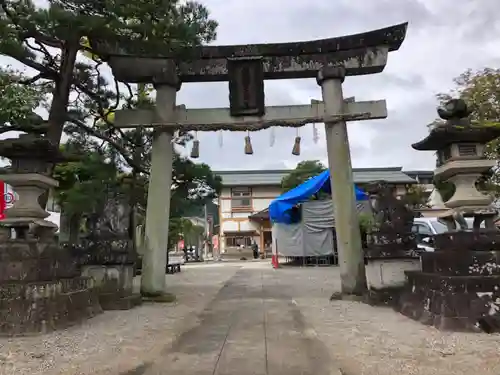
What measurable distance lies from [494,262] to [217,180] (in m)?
7.00

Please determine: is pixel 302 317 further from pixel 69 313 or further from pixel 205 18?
pixel 205 18

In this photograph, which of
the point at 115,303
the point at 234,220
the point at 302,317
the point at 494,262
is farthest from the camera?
the point at 234,220

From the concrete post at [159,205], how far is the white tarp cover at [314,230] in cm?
1117

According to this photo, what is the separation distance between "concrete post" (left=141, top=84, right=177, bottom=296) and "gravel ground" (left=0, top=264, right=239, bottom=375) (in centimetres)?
149

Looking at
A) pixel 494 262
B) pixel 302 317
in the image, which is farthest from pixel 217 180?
pixel 494 262

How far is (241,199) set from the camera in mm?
37719

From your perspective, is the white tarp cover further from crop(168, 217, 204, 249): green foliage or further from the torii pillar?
the torii pillar

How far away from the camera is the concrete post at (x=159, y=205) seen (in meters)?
9.20

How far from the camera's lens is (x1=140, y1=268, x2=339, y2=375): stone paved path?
13.8 ft

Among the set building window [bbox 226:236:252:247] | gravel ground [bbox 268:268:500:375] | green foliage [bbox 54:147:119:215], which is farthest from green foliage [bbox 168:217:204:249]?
gravel ground [bbox 268:268:500:375]

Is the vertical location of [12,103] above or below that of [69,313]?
above

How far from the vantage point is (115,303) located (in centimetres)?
810

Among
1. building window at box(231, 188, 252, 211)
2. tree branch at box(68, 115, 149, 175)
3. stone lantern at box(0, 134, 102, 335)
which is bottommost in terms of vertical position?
stone lantern at box(0, 134, 102, 335)

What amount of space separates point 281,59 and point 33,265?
6.59 m
